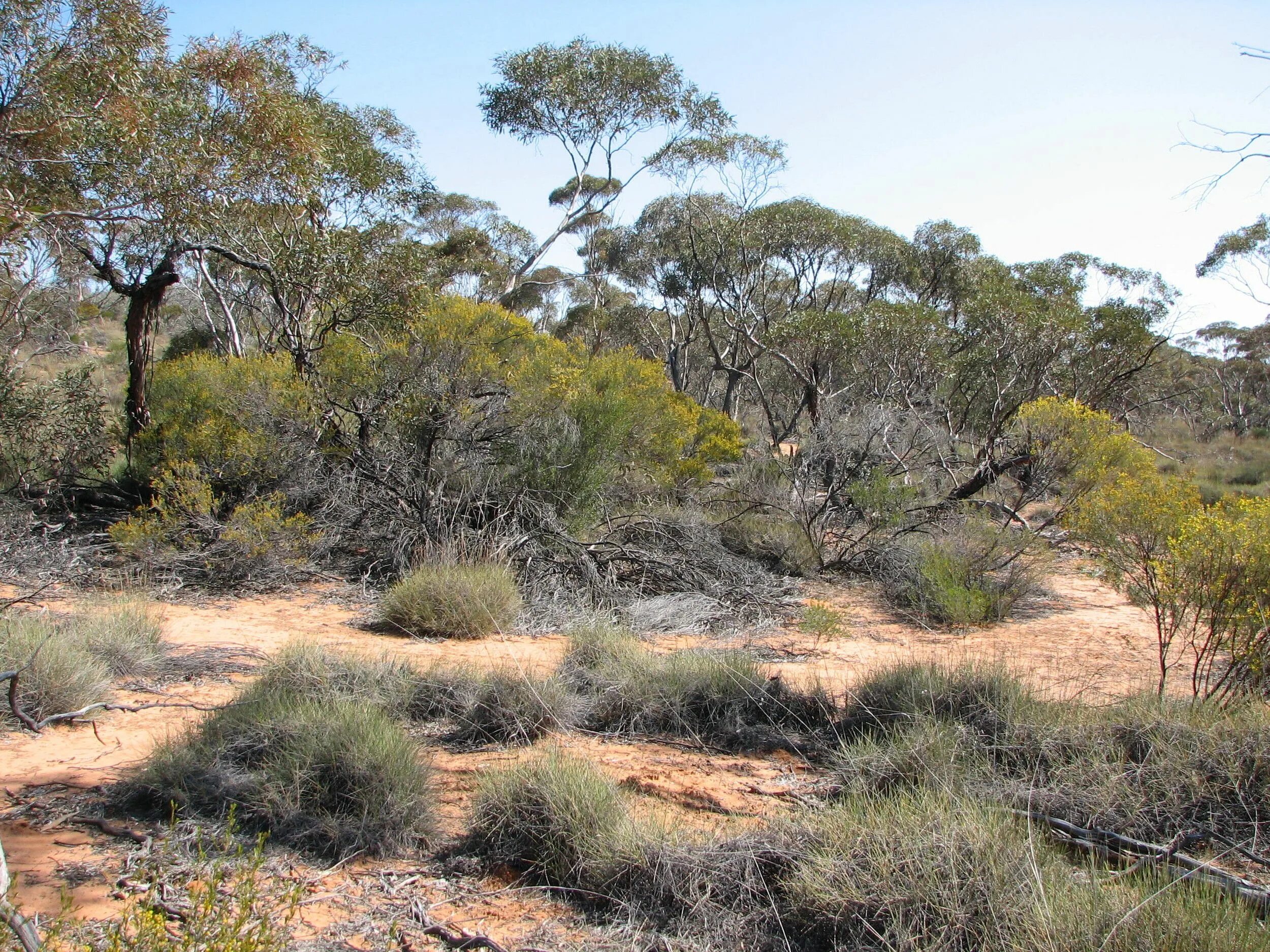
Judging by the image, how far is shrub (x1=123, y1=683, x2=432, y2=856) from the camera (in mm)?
3789

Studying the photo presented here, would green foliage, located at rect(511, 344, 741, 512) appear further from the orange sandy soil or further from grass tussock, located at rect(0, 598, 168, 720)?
grass tussock, located at rect(0, 598, 168, 720)

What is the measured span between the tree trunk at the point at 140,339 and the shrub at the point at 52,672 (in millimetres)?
6419

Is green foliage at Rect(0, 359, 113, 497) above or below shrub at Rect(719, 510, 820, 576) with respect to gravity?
above

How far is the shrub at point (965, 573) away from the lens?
28.1 ft

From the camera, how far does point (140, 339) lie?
11.3m

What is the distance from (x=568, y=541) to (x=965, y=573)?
13.6 feet

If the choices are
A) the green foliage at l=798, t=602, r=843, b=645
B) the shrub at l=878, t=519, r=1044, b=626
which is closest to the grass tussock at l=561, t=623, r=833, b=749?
the green foliage at l=798, t=602, r=843, b=645

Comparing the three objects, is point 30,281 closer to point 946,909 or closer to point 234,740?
point 234,740

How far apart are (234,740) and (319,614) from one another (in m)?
→ 3.93

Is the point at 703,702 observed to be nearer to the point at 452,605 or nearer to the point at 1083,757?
the point at 1083,757

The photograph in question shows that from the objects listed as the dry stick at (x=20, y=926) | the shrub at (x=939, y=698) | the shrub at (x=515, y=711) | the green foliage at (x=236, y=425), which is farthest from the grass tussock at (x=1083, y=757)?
the green foliage at (x=236, y=425)

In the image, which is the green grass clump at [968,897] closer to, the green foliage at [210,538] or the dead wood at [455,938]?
the dead wood at [455,938]

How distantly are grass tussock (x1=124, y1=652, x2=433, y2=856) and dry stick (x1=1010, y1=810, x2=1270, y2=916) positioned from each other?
8.67 feet

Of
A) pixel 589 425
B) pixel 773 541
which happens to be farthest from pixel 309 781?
pixel 773 541
